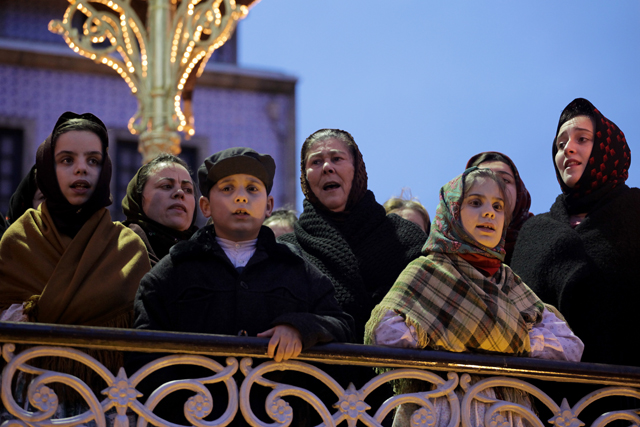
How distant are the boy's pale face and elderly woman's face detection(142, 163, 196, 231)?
75 cm

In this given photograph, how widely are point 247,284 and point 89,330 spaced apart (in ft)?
2.10

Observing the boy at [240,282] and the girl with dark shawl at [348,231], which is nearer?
the boy at [240,282]

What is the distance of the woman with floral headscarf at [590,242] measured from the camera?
12.3ft

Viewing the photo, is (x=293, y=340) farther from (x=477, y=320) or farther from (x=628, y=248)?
(x=628, y=248)

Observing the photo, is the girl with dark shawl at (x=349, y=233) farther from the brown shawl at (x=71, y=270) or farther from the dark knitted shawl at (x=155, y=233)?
the brown shawl at (x=71, y=270)

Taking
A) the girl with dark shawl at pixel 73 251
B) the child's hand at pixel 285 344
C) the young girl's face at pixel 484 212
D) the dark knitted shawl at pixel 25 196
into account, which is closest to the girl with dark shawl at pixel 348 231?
the young girl's face at pixel 484 212

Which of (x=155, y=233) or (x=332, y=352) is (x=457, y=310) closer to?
(x=332, y=352)

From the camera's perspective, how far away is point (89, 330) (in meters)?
2.98

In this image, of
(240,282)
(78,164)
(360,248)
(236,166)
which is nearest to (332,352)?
(240,282)

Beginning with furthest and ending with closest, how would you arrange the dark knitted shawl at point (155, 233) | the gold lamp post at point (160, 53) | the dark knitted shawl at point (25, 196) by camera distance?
the gold lamp post at point (160, 53)
the dark knitted shawl at point (25, 196)
the dark knitted shawl at point (155, 233)

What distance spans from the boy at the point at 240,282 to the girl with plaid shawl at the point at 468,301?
0.27 metres

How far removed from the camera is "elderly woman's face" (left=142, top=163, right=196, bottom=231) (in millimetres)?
4270

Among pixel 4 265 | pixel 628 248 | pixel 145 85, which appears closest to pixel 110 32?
pixel 145 85

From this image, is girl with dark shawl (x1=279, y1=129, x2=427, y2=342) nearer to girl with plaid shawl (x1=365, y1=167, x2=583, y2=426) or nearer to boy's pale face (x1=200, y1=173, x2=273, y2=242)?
girl with plaid shawl (x1=365, y1=167, x2=583, y2=426)
